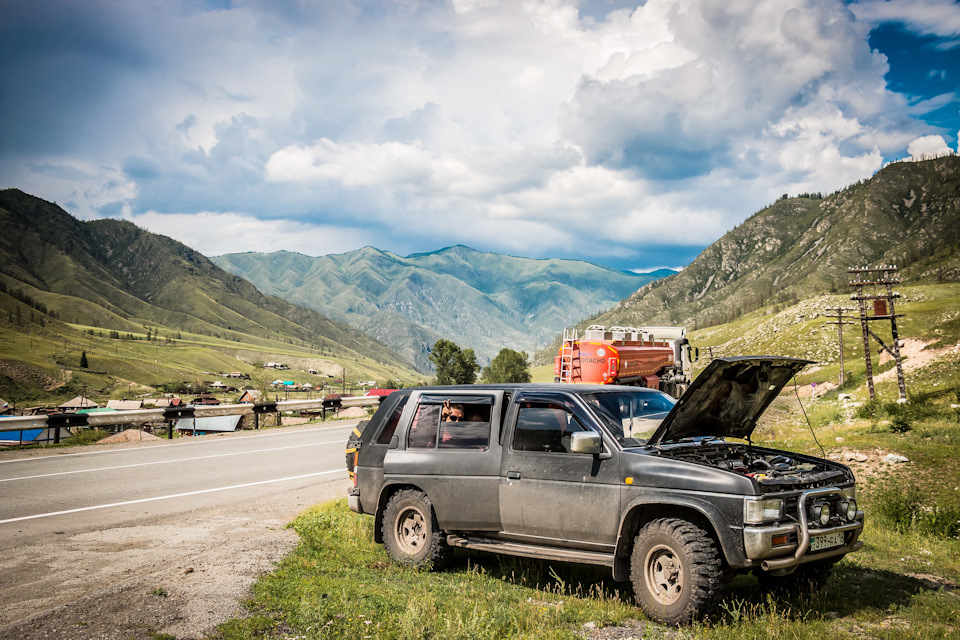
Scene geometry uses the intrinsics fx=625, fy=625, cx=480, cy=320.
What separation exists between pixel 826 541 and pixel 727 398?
1.74 meters

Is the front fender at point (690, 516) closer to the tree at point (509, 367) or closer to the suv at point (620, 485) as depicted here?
the suv at point (620, 485)

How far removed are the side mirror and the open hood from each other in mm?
672

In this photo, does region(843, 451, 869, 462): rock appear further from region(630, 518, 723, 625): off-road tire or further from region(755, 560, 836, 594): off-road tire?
region(630, 518, 723, 625): off-road tire

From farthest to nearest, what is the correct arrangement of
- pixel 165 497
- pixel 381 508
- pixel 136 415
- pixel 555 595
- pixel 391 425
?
pixel 136 415
pixel 165 497
pixel 391 425
pixel 381 508
pixel 555 595

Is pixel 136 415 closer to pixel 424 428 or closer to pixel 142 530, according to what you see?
pixel 142 530

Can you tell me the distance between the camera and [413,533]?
7234mm

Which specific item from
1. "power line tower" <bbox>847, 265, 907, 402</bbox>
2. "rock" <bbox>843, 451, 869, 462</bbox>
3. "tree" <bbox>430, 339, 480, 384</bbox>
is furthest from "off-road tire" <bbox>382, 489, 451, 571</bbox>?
"tree" <bbox>430, 339, 480, 384</bbox>

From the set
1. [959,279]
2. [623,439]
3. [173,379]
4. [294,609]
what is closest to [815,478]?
[623,439]

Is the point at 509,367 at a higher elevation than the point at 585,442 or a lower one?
higher

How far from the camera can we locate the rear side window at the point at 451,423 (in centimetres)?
693

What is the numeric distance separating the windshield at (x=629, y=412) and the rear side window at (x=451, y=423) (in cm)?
121

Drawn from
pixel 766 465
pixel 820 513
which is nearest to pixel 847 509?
pixel 820 513

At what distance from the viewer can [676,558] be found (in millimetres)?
5438

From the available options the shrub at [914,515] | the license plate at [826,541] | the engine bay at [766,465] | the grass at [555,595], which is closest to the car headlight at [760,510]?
the engine bay at [766,465]
